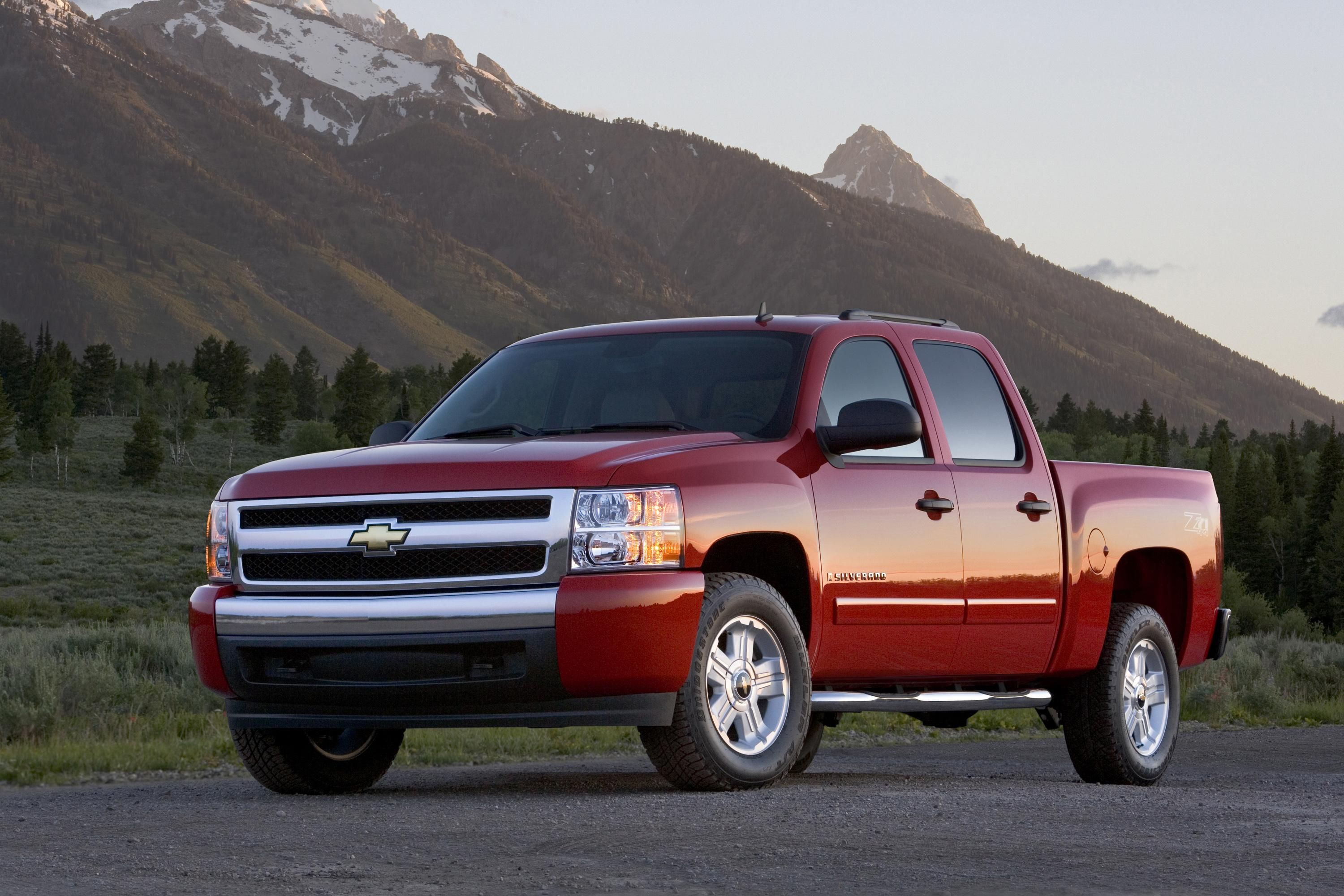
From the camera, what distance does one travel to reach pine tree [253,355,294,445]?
158 meters

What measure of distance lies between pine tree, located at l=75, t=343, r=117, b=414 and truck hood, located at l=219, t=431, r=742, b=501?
17771 centimetres

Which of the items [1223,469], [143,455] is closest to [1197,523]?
[143,455]

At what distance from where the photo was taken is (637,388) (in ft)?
27.3

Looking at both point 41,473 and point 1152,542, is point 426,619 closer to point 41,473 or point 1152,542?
point 1152,542

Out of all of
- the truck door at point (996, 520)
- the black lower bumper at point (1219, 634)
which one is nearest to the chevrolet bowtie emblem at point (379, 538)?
the truck door at point (996, 520)

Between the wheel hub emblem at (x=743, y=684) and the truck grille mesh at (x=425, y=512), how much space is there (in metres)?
1.11

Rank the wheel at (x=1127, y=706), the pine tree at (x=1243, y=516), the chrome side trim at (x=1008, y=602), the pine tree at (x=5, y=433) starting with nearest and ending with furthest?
1. the chrome side trim at (x=1008, y=602)
2. the wheel at (x=1127, y=706)
3. the pine tree at (x=5, y=433)
4. the pine tree at (x=1243, y=516)

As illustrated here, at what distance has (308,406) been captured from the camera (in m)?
194

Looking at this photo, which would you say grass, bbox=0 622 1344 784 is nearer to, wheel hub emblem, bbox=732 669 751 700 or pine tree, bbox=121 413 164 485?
wheel hub emblem, bbox=732 669 751 700

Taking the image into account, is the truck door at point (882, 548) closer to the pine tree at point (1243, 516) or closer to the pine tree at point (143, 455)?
the pine tree at point (1243, 516)

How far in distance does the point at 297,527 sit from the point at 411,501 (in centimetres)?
57

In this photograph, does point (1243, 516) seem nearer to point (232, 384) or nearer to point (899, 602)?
point (232, 384)

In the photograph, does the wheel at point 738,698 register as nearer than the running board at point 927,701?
Yes

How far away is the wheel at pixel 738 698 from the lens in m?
7.18
